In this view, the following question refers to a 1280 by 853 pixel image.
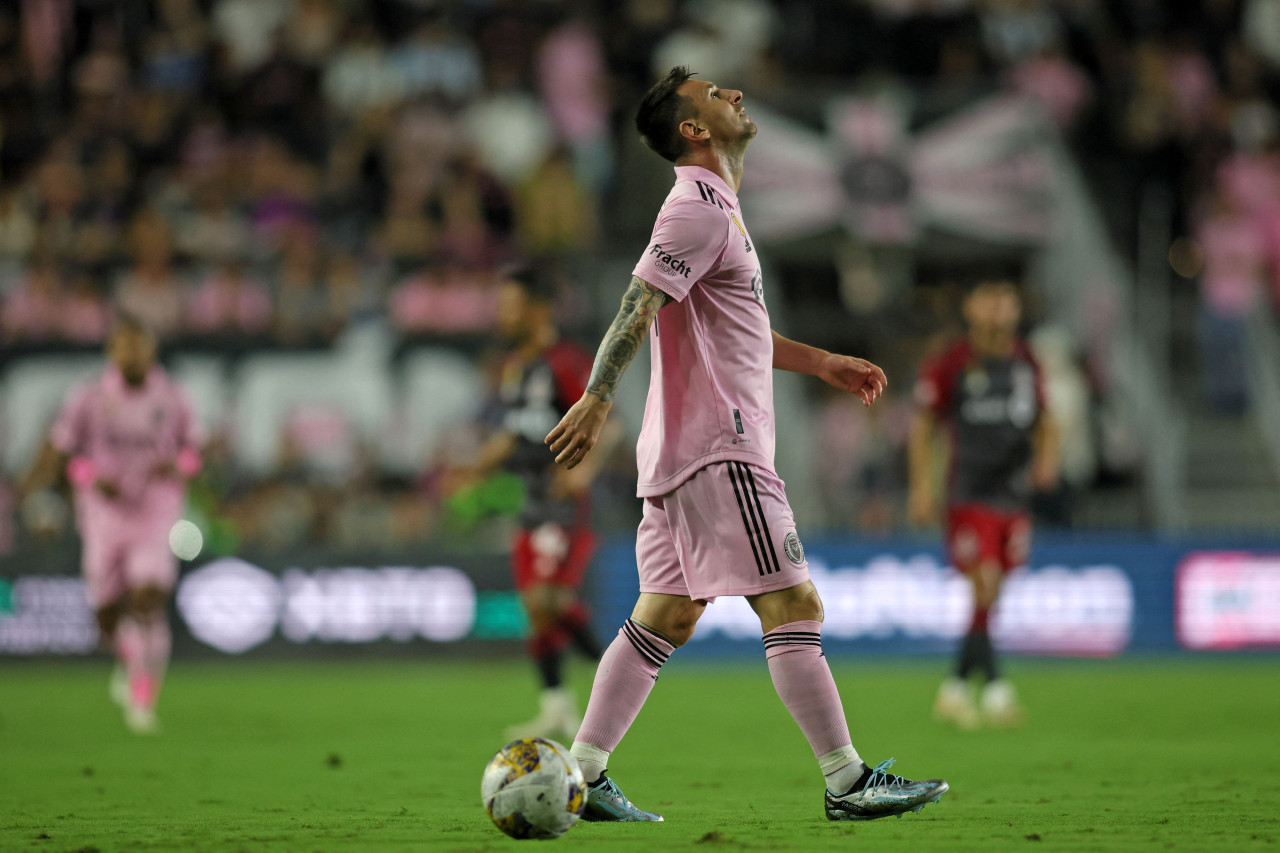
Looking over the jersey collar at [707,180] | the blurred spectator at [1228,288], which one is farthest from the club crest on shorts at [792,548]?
the blurred spectator at [1228,288]

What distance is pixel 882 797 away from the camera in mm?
5703

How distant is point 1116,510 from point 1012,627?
1797 mm

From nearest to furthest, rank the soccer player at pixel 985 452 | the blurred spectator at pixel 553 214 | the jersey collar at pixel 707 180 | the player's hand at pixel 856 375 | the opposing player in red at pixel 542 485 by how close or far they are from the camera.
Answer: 1. the jersey collar at pixel 707 180
2. the player's hand at pixel 856 375
3. the opposing player in red at pixel 542 485
4. the soccer player at pixel 985 452
5. the blurred spectator at pixel 553 214

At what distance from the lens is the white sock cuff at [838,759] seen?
5.75 metres

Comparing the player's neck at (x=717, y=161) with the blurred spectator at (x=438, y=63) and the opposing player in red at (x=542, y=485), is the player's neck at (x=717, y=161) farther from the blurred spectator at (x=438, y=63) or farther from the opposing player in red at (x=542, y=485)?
the blurred spectator at (x=438, y=63)

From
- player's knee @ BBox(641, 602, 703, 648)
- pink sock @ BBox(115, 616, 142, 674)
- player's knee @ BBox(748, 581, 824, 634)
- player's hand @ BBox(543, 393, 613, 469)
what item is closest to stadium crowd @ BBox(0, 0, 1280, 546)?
pink sock @ BBox(115, 616, 142, 674)

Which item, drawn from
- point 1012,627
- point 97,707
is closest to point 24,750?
point 97,707

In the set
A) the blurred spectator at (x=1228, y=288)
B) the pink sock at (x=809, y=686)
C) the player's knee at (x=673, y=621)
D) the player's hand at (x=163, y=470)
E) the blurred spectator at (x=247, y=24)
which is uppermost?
the blurred spectator at (x=247, y=24)

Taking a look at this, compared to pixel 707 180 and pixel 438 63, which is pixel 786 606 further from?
pixel 438 63

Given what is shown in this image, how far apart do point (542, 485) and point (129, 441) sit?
324 cm

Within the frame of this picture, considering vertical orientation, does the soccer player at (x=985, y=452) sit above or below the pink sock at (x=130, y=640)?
above

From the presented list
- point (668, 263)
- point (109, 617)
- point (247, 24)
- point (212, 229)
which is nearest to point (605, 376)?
point (668, 263)

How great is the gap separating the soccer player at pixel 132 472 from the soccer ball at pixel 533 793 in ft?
21.2

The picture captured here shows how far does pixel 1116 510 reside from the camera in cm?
1647
